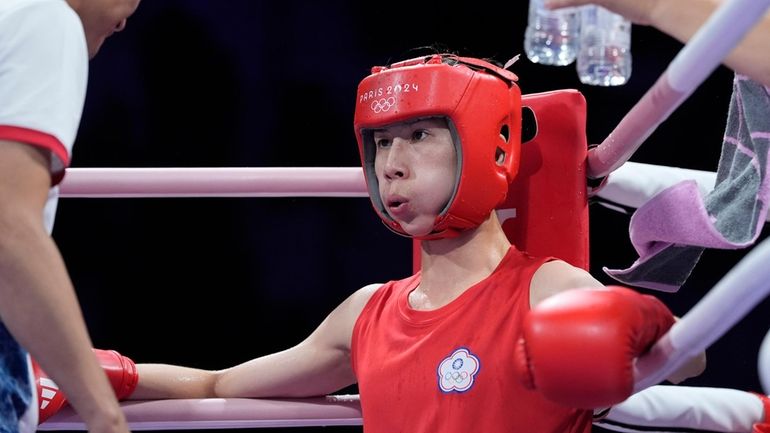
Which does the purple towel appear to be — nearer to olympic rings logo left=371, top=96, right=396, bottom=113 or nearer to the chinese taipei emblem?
the chinese taipei emblem

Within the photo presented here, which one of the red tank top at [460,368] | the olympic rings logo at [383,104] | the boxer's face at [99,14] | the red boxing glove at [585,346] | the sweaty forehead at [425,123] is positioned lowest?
the red tank top at [460,368]

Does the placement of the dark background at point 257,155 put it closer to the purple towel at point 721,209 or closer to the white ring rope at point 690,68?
the purple towel at point 721,209

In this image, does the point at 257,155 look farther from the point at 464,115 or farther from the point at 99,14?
the point at 99,14

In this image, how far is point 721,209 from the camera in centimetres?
153

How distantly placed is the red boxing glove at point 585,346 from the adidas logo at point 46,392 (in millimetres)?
912

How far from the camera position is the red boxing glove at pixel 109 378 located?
1652mm

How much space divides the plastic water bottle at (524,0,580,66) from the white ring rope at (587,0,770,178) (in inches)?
9.6

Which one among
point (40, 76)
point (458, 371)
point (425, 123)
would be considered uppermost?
point (40, 76)

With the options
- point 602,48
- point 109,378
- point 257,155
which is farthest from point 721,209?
point 257,155

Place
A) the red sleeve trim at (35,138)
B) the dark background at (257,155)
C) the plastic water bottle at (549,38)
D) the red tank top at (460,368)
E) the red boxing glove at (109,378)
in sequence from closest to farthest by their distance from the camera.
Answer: the red sleeve trim at (35,138)
the red tank top at (460,368)
the red boxing glove at (109,378)
the plastic water bottle at (549,38)
the dark background at (257,155)

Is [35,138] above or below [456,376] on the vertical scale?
above

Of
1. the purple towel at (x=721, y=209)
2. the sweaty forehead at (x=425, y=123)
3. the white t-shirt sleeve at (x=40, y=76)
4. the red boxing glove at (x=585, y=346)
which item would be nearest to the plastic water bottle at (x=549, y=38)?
the sweaty forehead at (x=425, y=123)

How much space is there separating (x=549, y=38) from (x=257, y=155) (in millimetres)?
1395

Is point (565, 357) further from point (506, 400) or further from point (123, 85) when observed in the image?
point (123, 85)
